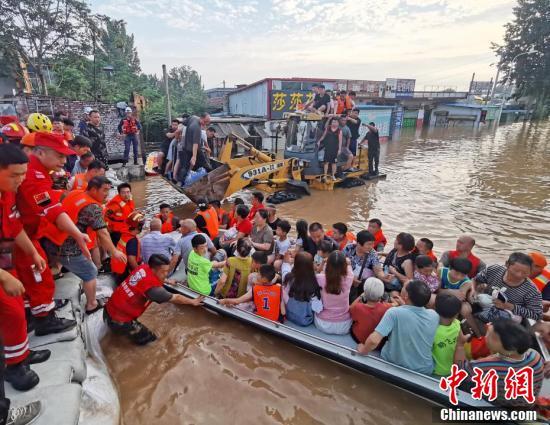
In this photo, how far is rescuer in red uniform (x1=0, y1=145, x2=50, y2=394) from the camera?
6.83 feet

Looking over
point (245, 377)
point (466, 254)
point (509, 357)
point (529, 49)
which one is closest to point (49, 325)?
point (245, 377)

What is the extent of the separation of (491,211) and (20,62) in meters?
22.6

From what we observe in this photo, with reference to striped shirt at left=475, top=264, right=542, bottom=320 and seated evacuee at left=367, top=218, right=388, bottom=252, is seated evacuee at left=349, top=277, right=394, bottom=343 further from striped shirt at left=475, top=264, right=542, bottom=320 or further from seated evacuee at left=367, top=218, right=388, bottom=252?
seated evacuee at left=367, top=218, right=388, bottom=252

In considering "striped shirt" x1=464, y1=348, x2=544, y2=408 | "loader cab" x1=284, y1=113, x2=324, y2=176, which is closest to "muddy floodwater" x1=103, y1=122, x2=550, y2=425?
"striped shirt" x1=464, y1=348, x2=544, y2=408

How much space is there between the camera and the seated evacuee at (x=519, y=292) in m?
3.09

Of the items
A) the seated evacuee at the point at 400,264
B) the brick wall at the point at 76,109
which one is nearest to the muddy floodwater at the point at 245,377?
the seated evacuee at the point at 400,264

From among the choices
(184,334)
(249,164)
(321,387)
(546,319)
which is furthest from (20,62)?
(546,319)

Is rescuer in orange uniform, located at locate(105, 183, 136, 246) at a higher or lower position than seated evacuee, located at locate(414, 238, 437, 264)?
higher

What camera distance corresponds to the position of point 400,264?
4.18 metres

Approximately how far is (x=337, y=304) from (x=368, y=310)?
36cm

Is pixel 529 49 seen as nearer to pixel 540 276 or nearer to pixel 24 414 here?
pixel 540 276

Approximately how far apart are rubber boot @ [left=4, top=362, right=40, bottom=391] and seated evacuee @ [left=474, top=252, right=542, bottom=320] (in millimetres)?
4036

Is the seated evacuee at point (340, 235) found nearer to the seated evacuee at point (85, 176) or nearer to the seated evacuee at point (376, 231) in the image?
the seated evacuee at point (376, 231)

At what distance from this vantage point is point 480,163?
1552cm
